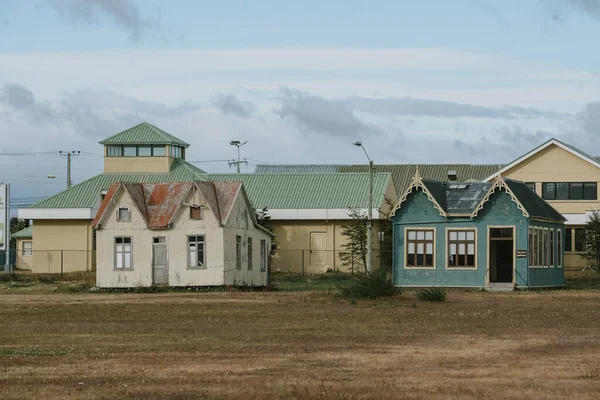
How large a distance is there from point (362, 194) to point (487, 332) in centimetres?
5116

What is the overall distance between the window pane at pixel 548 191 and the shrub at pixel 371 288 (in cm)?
3519

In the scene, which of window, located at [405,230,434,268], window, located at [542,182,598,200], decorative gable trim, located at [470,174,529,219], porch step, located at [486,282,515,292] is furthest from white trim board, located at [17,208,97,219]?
porch step, located at [486,282,515,292]

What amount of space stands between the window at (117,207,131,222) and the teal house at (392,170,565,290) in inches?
485

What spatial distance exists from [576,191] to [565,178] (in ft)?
3.75

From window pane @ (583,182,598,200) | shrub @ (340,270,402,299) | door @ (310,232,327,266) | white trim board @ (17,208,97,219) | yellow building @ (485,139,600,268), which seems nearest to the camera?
shrub @ (340,270,402,299)

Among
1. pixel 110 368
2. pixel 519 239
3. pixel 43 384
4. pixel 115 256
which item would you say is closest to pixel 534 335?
pixel 110 368

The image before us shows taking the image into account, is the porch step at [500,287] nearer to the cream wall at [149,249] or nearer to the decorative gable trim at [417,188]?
the decorative gable trim at [417,188]

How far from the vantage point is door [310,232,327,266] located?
7769 centimetres

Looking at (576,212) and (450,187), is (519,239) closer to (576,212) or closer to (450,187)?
(450,187)

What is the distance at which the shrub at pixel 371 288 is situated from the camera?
43469 mm

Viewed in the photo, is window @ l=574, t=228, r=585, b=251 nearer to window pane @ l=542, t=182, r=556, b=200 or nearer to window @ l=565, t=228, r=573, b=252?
window @ l=565, t=228, r=573, b=252

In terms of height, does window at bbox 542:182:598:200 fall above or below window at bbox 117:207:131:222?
above

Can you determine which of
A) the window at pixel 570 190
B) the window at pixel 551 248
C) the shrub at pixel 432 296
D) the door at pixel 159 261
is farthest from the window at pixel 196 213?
the window at pixel 570 190

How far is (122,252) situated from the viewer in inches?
2216
